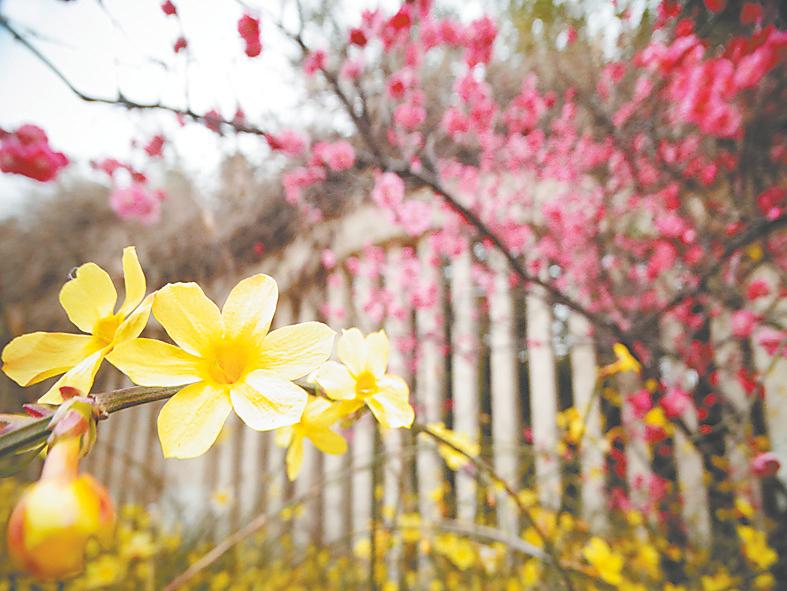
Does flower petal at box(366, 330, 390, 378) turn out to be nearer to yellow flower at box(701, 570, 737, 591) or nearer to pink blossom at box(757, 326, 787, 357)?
yellow flower at box(701, 570, 737, 591)

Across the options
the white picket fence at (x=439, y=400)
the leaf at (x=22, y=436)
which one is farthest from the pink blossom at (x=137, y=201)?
the leaf at (x=22, y=436)

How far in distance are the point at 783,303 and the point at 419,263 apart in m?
1.19

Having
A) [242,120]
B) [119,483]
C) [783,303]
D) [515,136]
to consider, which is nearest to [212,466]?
[119,483]

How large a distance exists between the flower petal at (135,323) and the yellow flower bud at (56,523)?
8 centimetres

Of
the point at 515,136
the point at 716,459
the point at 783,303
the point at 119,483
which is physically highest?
the point at 515,136

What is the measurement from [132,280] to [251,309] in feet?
0.23

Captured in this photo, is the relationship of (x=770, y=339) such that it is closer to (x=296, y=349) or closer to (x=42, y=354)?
(x=296, y=349)

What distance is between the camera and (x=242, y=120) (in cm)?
123

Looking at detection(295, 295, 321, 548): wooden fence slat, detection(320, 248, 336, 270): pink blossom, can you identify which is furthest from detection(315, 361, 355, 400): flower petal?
detection(320, 248, 336, 270): pink blossom

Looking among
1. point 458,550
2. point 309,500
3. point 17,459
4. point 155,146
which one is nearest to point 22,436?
point 17,459

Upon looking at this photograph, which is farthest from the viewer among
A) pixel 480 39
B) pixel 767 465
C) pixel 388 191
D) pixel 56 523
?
pixel 388 191

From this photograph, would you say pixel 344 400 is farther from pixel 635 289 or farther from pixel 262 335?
pixel 635 289

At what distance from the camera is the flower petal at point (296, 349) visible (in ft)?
0.95

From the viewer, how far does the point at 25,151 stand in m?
0.93
